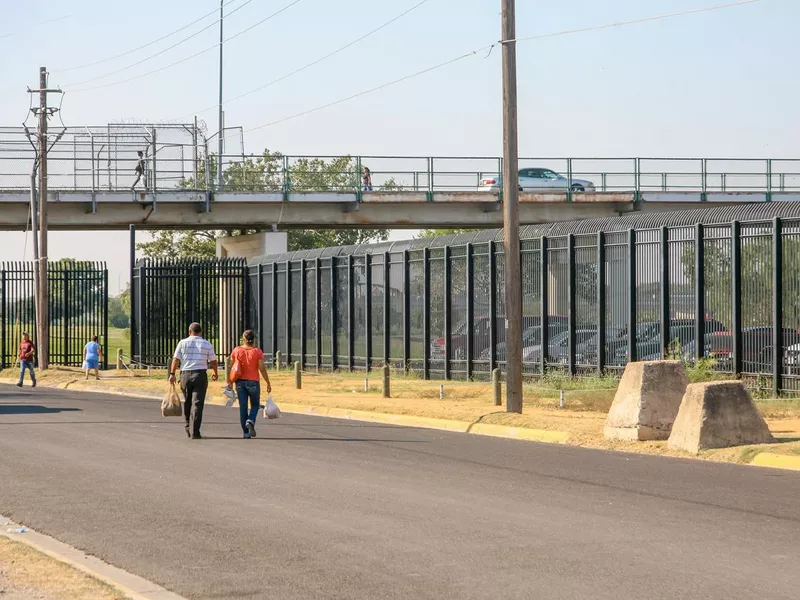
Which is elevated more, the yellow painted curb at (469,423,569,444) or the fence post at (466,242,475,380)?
the fence post at (466,242,475,380)

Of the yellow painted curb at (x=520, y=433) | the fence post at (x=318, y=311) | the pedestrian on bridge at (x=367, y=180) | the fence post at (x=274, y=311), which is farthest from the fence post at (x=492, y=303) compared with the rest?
the pedestrian on bridge at (x=367, y=180)

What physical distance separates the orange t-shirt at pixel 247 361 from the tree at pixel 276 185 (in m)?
25.4

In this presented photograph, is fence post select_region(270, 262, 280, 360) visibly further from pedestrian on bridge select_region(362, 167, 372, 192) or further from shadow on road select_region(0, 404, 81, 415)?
shadow on road select_region(0, 404, 81, 415)

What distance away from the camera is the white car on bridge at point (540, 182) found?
1975 inches

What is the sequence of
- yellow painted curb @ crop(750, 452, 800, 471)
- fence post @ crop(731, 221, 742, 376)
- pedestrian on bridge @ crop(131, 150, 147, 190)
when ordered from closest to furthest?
1. yellow painted curb @ crop(750, 452, 800, 471)
2. fence post @ crop(731, 221, 742, 376)
3. pedestrian on bridge @ crop(131, 150, 147, 190)

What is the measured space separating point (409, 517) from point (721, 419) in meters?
6.29

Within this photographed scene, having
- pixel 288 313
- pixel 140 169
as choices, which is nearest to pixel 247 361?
pixel 288 313

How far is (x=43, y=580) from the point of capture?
775 centimetres

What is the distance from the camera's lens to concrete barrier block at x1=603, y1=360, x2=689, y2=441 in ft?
55.1

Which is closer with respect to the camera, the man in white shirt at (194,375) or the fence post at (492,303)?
the man in white shirt at (194,375)

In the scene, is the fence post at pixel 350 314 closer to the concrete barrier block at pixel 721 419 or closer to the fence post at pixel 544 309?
the fence post at pixel 544 309

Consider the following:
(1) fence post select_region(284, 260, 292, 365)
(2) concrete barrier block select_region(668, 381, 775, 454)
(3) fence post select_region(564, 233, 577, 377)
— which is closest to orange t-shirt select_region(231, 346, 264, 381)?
(2) concrete barrier block select_region(668, 381, 775, 454)

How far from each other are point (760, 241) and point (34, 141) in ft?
102

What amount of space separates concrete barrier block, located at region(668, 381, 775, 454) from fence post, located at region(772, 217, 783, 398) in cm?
521
